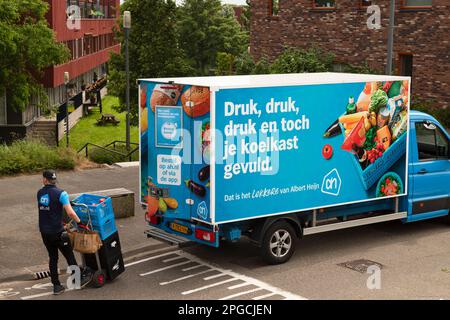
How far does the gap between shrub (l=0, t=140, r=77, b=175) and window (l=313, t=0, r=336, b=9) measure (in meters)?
17.3

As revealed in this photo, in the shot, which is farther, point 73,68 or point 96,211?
point 73,68

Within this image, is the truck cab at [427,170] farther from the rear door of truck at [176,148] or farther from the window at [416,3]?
the window at [416,3]

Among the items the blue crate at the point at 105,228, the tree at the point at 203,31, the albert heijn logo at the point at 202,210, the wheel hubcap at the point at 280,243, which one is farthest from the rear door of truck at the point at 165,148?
the tree at the point at 203,31

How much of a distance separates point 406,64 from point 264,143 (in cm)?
2120

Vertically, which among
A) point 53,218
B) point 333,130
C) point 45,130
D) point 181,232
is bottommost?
point 45,130

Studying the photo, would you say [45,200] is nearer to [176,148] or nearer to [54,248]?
[54,248]

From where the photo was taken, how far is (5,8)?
3319cm

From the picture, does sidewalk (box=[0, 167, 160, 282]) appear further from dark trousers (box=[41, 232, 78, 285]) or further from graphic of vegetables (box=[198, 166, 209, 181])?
graphic of vegetables (box=[198, 166, 209, 181])

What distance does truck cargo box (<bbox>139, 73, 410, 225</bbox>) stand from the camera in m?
10.5

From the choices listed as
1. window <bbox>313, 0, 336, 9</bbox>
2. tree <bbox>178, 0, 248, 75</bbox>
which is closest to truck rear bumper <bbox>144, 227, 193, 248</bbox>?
window <bbox>313, 0, 336, 9</bbox>

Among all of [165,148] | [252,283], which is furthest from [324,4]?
[252,283]

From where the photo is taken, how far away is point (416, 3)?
1160 inches

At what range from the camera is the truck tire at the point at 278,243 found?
1110cm

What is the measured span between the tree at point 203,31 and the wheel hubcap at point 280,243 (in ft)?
165
